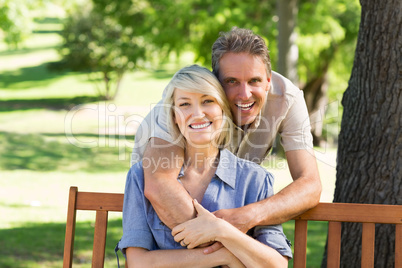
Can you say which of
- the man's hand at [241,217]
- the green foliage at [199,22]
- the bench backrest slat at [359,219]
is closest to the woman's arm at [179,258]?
the man's hand at [241,217]

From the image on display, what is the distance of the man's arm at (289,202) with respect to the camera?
2488 millimetres

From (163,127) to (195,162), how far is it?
235 mm

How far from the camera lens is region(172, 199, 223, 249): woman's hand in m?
2.44

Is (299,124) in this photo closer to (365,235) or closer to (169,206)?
(365,235)

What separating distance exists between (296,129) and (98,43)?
1996cm

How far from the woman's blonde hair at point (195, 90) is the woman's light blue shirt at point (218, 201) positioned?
0.19 m

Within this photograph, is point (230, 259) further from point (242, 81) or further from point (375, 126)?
point (375, 126)

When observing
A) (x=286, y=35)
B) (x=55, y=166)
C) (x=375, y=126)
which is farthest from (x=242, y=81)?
(x=286, y=35)

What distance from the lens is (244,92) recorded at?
2.82 meters

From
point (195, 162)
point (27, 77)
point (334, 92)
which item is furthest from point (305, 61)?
point (27, 77)

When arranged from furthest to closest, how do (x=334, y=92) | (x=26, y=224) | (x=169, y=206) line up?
(x=334, y=92) → (x=26, y=224) → (x=169, y=206)

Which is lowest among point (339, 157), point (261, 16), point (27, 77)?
point (27, 77)

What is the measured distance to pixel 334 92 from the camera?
71.4ft

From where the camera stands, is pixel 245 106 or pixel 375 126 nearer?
pixel 245 106
